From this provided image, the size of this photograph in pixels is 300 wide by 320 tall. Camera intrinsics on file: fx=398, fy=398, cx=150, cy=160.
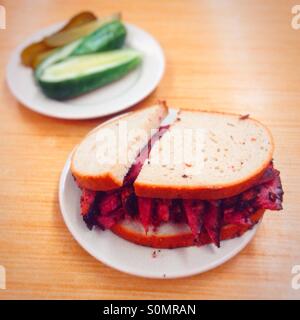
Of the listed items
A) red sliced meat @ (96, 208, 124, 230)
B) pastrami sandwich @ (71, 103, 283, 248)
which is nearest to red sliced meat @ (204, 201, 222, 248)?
pastrami sandwich @ (71, 103, 283, 248)

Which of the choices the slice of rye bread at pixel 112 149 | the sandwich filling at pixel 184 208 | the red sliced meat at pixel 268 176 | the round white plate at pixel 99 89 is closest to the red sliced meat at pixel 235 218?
the sandwich filling at pixel 184 208

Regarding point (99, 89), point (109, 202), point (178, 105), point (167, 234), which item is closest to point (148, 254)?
point (167, 234)

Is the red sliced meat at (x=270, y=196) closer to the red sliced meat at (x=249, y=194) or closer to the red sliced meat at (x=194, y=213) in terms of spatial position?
the red sliced meat at (x=249, y=194)

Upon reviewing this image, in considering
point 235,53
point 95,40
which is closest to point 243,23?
point 235,53

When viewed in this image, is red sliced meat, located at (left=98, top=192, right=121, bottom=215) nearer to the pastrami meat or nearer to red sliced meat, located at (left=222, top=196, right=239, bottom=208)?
the pastrami meat
